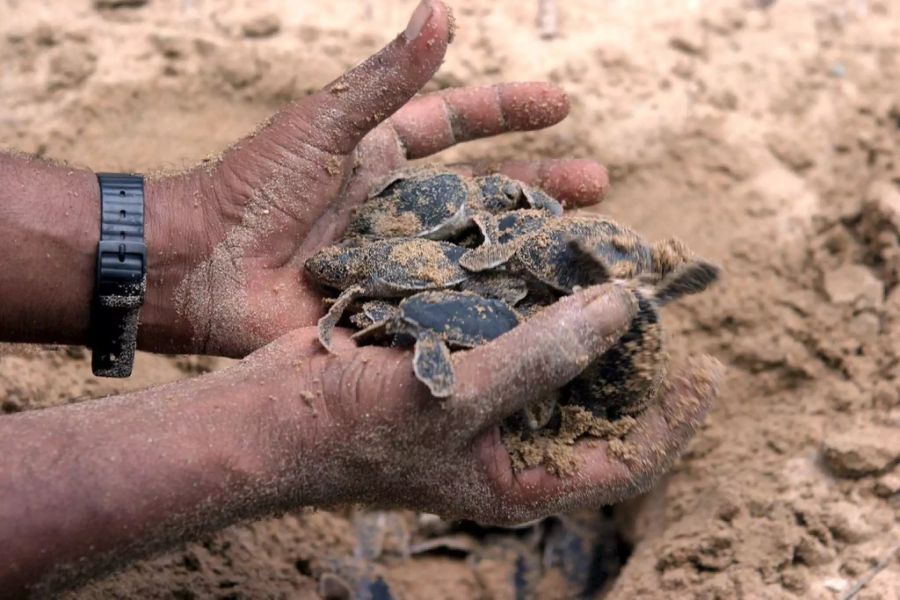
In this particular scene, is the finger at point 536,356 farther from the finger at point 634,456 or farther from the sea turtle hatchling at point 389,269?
the sea turtle hatchling at point 389,269

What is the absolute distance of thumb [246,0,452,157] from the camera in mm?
1720

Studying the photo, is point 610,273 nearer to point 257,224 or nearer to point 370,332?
point 370,332

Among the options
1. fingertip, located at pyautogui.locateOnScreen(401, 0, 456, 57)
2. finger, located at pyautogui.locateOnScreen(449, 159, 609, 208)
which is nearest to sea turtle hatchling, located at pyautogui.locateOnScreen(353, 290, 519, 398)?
fingertip, located at pyautogui.locateOnScreen(401, 0, 456, 57)

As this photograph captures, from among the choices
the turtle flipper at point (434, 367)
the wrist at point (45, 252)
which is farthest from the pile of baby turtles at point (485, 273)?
the wrist at point (45, 252)

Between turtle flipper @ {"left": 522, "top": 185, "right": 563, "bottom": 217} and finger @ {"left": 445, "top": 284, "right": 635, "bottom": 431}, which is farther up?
finger @ {"left": 445, "top": 284, "right": 635, "bottom": 431}

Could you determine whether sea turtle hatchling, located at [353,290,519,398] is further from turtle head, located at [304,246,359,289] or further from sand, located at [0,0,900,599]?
sand, located at [0,0,900,599]

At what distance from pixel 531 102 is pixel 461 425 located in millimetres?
979

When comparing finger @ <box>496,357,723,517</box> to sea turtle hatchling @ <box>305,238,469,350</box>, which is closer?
finger @ <box>496,357,723,517</box>

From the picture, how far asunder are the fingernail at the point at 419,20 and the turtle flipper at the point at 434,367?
64 centimetres

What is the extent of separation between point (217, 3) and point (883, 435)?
2.15 m

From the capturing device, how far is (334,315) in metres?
1.63

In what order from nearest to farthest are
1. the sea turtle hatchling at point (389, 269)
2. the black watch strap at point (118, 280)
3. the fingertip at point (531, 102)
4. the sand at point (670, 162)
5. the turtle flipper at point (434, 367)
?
1. the turtle flipper at point (434, 367)
2. the sea turtle hatchling at point (389, 269)
3. the black watch strap at point (118, 280)
4. the sand at point (670, 162)
5. the fingertip at point (531, 102)

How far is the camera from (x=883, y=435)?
73.9 inches

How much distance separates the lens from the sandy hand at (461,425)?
4.55 ft
